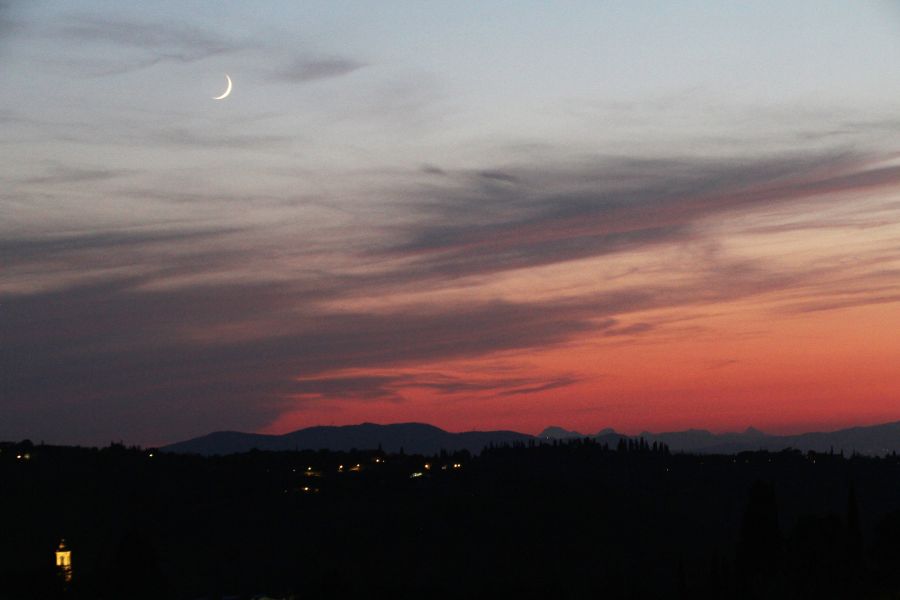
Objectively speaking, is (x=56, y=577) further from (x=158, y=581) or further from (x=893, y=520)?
(x=893, y=520)

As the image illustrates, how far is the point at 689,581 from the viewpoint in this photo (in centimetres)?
17662

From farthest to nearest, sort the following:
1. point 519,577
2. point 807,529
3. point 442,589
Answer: point 519,577, point 442,589, point 807,529

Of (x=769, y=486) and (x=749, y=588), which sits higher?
(x=769, y=486)

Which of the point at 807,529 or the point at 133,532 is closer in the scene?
the point at 807,529

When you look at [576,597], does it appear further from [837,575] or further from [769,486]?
[837,575]

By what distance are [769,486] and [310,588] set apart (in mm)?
53074

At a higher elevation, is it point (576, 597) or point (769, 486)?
point (769, 486)

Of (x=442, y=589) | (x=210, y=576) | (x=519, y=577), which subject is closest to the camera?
(x=442, y=589)

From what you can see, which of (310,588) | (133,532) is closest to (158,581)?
(133,532)

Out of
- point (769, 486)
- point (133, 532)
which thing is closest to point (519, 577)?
point (769, 486)

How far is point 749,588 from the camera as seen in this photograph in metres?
103

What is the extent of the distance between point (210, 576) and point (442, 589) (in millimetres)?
45968

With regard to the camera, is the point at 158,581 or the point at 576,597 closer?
the point at 158,581

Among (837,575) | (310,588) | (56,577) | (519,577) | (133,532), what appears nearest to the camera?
(837,575)
